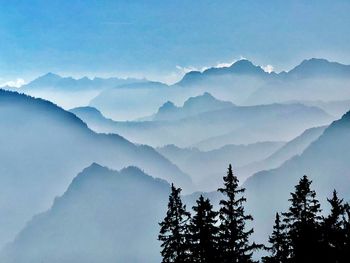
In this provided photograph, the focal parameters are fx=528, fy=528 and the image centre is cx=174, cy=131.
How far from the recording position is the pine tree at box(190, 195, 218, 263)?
30.5 metres

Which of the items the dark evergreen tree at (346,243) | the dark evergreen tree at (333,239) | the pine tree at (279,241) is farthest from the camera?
the pine tree at (279,241)

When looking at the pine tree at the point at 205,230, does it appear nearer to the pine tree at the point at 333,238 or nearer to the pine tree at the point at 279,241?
the pine tree at the point at 279,241

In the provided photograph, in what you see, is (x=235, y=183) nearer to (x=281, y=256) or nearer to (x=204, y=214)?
(x=204, y=214)

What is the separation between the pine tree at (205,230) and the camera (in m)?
30.5

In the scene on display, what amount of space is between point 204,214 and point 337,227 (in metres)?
7.44

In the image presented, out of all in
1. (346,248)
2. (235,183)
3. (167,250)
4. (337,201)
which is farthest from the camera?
(167,250)

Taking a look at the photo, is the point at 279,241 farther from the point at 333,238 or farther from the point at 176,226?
the point at 333,238

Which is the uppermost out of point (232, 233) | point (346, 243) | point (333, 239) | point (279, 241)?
point (279, 241)

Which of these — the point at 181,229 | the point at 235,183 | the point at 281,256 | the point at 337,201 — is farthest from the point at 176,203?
the point at 337,201

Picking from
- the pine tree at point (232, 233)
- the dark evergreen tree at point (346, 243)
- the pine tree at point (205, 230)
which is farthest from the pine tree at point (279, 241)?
the dark evergreen tree at point (346, 243)

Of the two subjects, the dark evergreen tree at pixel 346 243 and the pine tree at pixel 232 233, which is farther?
the pine tree at pixel 232 233

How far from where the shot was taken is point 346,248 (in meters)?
24.9

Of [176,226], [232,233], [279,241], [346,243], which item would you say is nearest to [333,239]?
[346,243]

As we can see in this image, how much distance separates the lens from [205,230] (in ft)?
101
